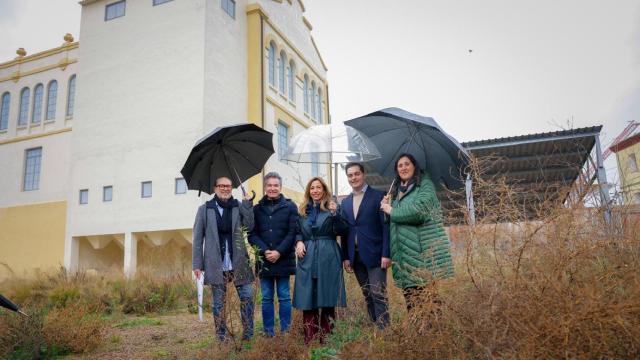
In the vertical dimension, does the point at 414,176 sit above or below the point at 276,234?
above

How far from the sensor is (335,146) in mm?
5695

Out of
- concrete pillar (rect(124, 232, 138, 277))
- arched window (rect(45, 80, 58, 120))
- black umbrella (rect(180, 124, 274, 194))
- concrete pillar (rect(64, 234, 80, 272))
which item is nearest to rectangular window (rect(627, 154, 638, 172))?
black umbrella (rect(180, 124, 274, 194))

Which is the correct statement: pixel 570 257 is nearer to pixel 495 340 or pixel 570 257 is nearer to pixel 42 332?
pixel 495 340

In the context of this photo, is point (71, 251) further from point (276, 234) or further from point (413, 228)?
point (413, 228)

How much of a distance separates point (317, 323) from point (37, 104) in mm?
22869

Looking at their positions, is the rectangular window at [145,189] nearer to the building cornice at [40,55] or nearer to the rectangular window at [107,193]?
the rectangular window at [107,193]

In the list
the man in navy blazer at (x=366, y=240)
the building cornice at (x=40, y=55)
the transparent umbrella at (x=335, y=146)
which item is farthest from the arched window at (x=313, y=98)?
the man in navy blazer at (x=366, y=240)

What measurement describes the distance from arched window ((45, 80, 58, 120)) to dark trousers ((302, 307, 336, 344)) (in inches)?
842

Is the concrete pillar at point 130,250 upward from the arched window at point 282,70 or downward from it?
downward

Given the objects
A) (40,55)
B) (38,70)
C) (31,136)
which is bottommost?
(31,136)

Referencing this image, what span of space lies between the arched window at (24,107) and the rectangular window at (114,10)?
6.45m

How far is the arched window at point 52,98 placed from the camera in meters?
22.4

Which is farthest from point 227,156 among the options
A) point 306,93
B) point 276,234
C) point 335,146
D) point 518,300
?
point 306,93

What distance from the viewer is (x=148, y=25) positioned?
19453 mm
